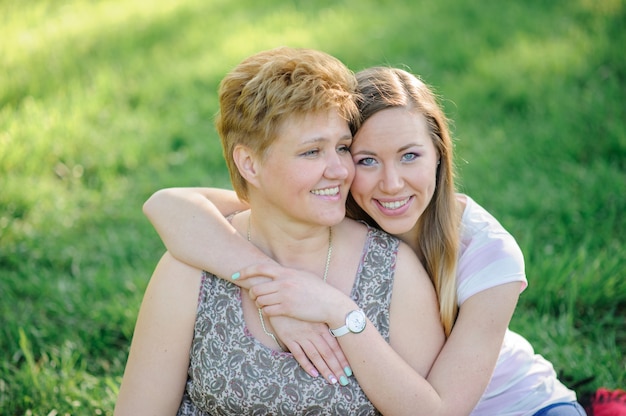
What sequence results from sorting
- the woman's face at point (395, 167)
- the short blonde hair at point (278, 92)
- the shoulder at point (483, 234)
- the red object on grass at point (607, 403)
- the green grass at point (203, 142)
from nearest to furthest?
1. the short blonde hair at point (278, 92)
2. the woman's face at point (395, 167)
3. the shoulder at point (483, 234)
4. the red object on grass at point (607, 403)
5. the green grass at point (203, 142)

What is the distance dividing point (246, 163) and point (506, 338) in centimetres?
128

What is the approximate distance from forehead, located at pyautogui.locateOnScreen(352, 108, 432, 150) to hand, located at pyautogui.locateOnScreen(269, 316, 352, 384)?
67 cm

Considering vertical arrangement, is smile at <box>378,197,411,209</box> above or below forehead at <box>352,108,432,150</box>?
below

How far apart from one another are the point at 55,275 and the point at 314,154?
2.50 m

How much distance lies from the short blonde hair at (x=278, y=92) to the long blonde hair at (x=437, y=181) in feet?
0.32

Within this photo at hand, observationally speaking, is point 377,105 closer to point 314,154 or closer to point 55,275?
point 314,154

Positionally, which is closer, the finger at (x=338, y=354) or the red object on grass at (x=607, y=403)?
the finger at (x=338, y=354)

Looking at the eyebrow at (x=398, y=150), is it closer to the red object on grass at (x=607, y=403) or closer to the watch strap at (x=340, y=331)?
the watch strap at (x=340, y=331)

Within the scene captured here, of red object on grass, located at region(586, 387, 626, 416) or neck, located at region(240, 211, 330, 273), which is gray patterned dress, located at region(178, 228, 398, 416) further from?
red object on grass, located at region(586, 387, 626, 416)

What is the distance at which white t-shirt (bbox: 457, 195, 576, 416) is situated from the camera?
2732mm

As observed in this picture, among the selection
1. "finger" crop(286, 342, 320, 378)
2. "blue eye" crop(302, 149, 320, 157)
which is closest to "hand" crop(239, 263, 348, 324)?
"finger" crop(286, 342, 320, 378)

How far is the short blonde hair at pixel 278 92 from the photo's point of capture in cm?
248

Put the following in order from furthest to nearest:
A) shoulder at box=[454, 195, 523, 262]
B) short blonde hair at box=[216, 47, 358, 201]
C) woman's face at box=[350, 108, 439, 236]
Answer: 1. shoulder at box=[454, 195, 523, 262]
2. woman's face at box=[350, 108, 439, 236]
3. short blonde hair at box=[216, 47, 358, 201]

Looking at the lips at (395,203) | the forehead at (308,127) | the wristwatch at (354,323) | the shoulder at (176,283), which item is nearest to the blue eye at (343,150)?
the forehead at (308,127)
